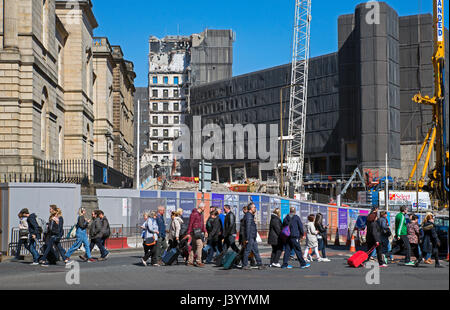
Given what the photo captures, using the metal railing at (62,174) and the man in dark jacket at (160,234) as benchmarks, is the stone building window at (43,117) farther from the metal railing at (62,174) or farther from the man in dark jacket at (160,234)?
the man in dark jacket at (160,234)

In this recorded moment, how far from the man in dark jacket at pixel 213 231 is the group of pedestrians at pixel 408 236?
4146 mm

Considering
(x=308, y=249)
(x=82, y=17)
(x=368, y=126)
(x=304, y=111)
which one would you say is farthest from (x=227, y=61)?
(x=308, y=249)

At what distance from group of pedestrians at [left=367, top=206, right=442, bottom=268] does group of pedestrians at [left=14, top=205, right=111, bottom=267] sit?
316 inches

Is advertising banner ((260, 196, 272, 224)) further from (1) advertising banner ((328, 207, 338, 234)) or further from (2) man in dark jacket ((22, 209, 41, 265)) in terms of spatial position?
(2) man in dark jacket ((22, 209, 41, 265))

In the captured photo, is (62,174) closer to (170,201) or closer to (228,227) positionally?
(170,201)

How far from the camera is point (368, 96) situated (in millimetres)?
100250

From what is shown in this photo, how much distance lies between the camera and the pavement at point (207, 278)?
13.4m

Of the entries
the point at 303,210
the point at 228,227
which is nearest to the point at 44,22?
the point at 303,210

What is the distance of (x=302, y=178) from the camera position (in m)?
110

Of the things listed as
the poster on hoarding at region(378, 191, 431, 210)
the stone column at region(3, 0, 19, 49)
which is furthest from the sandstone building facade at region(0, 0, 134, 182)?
the poster on hoarding at region(378, 191, 431, 210)

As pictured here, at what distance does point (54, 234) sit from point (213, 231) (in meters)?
4.41

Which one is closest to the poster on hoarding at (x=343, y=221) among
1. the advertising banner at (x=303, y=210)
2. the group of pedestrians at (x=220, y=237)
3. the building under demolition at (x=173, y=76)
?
the advertising banner at (x=303, y=210)

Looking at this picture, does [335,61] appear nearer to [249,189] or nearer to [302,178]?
[302,178]

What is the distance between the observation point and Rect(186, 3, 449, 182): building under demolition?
3932 inches
